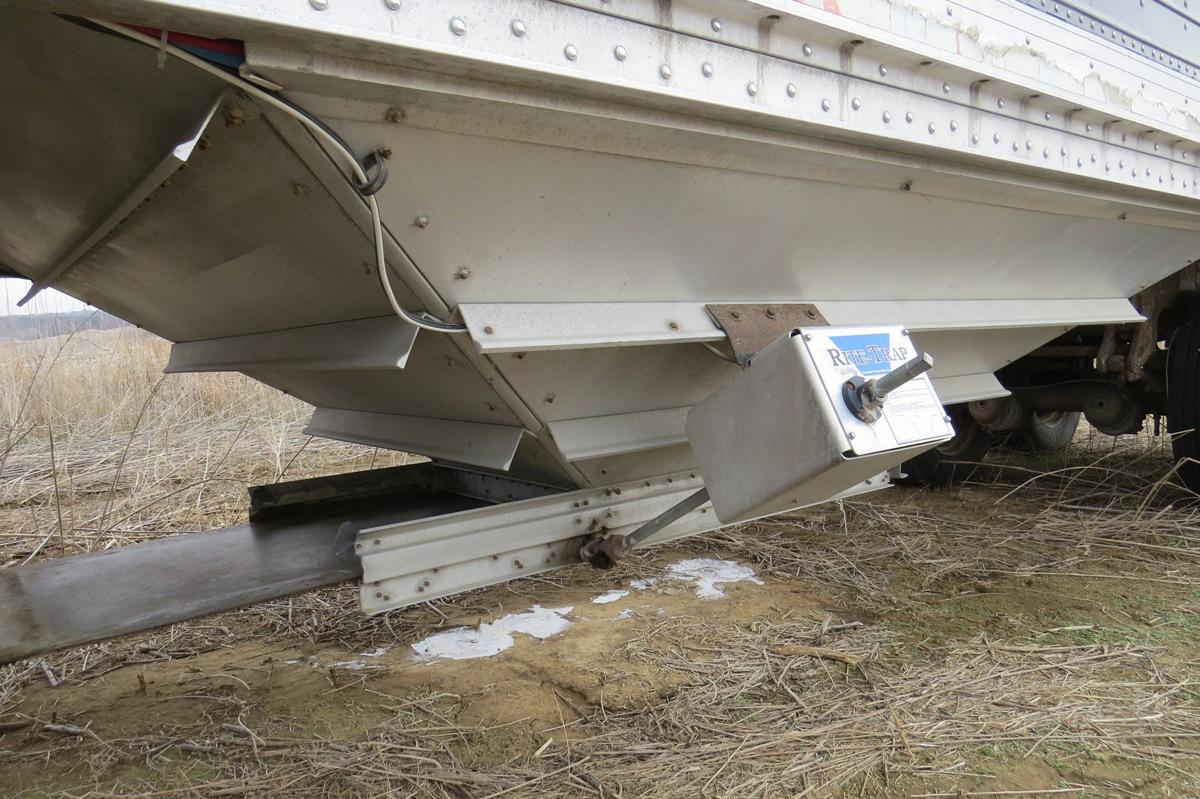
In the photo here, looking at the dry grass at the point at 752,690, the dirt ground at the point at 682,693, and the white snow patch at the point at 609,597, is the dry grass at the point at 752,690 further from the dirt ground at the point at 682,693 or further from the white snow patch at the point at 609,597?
the white snow patch at the point at 609,597

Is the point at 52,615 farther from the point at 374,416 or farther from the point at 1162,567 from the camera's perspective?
the point at 1162,567

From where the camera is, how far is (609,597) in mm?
2801

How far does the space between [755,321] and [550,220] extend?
713 millimetres

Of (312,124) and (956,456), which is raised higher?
(312,124)

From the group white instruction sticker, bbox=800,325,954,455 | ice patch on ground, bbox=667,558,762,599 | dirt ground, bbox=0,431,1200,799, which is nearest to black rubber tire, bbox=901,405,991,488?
dirt ground, bbox=0,431,1200,799

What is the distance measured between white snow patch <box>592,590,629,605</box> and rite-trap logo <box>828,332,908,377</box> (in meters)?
1.38

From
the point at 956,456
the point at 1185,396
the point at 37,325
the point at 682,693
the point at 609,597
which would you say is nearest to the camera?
the point at 682,693

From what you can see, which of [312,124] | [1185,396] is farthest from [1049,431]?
[312,124]

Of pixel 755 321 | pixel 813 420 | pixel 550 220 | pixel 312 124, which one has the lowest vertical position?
pixel 813 420

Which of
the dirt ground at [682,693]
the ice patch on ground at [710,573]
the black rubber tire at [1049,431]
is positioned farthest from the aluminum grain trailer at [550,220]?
the black rubber tire at [1049,431]

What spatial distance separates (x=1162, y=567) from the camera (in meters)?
3.03

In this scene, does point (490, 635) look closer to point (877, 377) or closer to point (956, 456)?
point (877, 377)

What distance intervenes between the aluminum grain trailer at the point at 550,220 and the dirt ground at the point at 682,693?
37 centimetres

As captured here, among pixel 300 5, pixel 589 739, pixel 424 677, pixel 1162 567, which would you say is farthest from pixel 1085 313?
pixel 300 5
